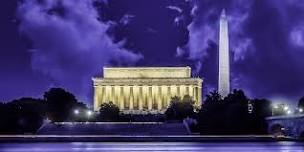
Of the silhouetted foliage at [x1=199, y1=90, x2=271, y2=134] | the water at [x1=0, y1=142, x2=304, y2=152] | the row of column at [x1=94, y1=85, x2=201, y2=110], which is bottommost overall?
the water at [x1=0, y1=142, x2=304, y2=152]

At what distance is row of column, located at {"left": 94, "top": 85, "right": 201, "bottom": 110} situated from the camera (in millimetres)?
133125

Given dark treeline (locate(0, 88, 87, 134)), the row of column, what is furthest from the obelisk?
the row of column

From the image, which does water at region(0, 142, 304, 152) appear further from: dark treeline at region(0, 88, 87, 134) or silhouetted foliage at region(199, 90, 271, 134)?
dark treeline at region(0, 88, 87, 134)

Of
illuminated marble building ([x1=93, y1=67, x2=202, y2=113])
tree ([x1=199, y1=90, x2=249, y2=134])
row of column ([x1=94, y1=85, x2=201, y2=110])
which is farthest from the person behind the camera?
illuminated marble building ([x1=93, y1=67, x2=202, y2=113])

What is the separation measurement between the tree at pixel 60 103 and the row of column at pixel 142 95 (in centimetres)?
2529

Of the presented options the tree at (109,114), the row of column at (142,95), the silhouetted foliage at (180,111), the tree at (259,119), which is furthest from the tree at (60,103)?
the tree at (259,119)

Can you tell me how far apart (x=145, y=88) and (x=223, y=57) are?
28.4 m

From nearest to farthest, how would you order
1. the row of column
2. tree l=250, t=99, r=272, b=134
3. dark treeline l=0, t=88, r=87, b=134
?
1. tree l=250, t=99, r=272, b=134
2. dark treeline l=0, t=88, r=87, b=134
3. the row of column

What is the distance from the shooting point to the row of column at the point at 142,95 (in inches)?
5241

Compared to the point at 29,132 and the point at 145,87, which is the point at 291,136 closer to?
the point at 29,132

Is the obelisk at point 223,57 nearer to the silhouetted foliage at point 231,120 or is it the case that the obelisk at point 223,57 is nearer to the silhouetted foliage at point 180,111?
the silhouetted foliage at point 180,111

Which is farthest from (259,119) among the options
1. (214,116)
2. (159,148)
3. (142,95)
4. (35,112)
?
(142,95)

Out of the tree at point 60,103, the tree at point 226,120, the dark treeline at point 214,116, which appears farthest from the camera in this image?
the tree at point 60,103

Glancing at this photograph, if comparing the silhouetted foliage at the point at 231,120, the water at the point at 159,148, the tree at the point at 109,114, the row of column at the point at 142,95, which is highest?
the row of column at the point at 142,95
